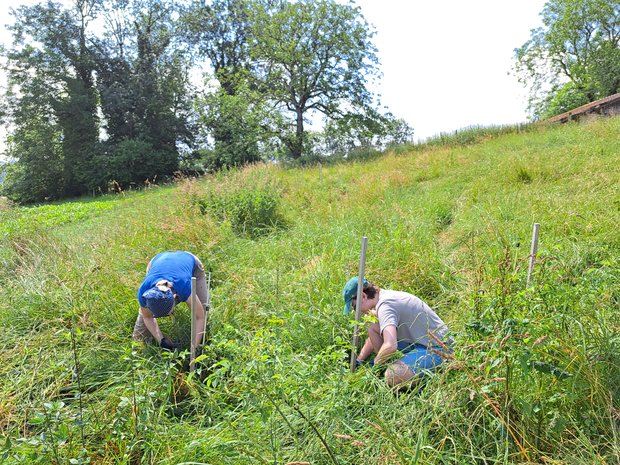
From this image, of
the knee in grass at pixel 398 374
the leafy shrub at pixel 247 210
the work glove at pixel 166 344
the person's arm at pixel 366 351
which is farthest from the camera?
the leafy shrub at pixel 247 210

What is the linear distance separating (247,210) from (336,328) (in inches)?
154

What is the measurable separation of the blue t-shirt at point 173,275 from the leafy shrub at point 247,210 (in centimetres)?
265

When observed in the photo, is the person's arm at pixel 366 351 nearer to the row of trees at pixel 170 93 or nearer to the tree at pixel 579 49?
the row of trees at pixel 170 93

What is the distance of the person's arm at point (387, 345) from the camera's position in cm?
253

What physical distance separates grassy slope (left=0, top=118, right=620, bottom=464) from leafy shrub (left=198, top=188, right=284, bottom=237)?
1.13 ft

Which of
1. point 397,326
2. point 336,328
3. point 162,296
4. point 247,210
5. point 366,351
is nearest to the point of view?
point 397,326

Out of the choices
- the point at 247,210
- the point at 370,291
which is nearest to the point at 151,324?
the point at 370,291

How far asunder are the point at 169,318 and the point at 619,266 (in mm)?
3780

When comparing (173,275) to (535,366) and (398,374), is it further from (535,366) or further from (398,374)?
(535,366)

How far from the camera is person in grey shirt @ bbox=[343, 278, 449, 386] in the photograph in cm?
261

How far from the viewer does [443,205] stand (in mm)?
5867

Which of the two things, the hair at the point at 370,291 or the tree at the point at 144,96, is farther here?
the tree at the point at 144,96

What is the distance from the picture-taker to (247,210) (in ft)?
21.7

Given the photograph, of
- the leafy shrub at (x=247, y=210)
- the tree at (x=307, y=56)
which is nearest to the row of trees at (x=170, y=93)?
the tree at (x=307, y=56)
